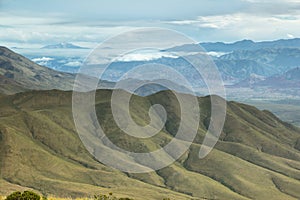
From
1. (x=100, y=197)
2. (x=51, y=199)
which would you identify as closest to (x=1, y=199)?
(x=51, y=199)

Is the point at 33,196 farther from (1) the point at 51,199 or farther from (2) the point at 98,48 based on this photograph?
(2) the point at 98,48

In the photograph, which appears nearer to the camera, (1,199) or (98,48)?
(1,199)

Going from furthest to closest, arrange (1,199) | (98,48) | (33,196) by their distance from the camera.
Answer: (98,48) < (1,199) < (33,196)

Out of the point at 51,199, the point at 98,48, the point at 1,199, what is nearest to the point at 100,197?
the point at 51,199

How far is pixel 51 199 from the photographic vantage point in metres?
35.9

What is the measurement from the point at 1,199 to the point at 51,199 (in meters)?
3.51

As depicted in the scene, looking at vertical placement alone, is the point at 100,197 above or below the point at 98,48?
below

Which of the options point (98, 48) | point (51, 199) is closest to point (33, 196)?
point (51, 199)

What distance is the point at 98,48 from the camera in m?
64.6

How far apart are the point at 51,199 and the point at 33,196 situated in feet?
10.6

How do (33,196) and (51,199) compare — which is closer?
(33,196)

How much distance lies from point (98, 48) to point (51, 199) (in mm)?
31891

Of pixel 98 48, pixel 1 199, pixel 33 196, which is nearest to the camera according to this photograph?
pixel 33 196

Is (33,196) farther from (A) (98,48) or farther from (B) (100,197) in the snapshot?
(A) (98,48)
